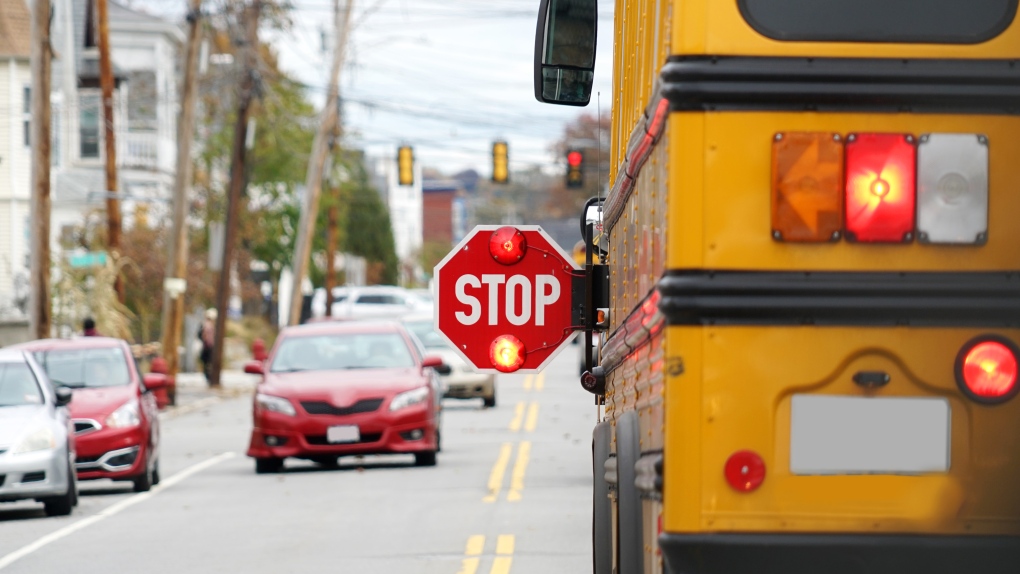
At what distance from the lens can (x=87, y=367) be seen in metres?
18.9

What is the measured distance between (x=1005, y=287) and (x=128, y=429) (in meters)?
13.9

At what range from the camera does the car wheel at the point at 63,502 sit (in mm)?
15336

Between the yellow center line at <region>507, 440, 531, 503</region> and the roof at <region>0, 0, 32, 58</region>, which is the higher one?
the roof at <region>0, 0, 32, 58</region>

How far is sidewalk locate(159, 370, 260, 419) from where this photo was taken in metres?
34.2

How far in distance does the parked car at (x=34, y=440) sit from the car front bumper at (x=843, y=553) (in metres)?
11.0

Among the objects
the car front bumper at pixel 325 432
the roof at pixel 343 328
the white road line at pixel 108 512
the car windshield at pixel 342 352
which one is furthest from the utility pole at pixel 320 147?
the car front bumper at pixel 325 432

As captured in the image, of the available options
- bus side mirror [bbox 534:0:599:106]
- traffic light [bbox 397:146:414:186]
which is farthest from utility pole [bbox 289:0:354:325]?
bus side mirror [bbox 534:0:599:106]

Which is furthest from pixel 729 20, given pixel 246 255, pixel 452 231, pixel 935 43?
pixel 452 231

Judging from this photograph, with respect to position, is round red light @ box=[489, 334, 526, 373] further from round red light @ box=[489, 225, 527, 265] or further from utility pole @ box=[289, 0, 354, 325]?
utility pole @ box=[289, 0, 354, 325]

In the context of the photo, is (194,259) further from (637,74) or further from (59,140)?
(637,74)

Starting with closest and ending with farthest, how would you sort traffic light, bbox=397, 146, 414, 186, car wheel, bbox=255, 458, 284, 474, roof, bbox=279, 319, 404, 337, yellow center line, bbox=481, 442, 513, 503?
yellow center line, bbox=481, 442, 513, 503 → car wheel, bbox=255, 458, 284, 474 → roof, bbox=279, 319, 404, 337 → traffic light, bbox=397, 146, 414, 186

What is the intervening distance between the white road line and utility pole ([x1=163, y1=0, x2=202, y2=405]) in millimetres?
13249

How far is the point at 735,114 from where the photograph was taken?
4.80 meters

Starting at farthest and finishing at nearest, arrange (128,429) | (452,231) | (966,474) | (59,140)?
(452,231), (59,140), (128,429), (966,474)
